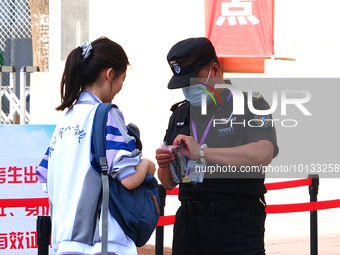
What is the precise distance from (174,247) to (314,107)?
27.5 ft

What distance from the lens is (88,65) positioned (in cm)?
333

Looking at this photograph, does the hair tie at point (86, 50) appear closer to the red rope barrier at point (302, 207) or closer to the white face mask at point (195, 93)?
the white face mask at point (195, 93)

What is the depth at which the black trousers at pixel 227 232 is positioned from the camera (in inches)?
146

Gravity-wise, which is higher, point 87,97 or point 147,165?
point 87,97

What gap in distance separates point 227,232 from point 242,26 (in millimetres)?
8828

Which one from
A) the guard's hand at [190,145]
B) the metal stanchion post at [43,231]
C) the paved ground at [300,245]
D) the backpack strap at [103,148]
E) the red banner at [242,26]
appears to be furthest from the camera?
the red banner at [242,26]

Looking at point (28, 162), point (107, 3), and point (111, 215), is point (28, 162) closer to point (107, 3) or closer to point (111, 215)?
point (111, 215)

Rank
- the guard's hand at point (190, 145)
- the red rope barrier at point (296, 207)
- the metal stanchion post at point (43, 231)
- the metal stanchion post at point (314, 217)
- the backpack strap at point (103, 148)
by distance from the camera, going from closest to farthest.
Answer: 1. the backpack strap at point (103, 148)
2. the guard's hand at point (190, 145)
3. the metal stanchion post at point (43, 231)
4. the red rope barrier at point (296, 207)
5. the metal stanchion post at point (314, 217)

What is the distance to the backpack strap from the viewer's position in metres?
3.09

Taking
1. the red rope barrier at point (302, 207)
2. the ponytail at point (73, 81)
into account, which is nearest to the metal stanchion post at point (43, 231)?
the ponytail at point (73, 81)

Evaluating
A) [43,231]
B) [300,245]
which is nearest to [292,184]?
[300,245]

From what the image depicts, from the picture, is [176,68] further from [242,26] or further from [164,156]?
[242,26]

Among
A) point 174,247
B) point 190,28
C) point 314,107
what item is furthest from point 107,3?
point 174,247

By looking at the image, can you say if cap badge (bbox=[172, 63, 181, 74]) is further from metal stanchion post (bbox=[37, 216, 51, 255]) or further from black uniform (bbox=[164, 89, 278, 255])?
metal stanchion post (bbox=[37, 216, 51, 255])
